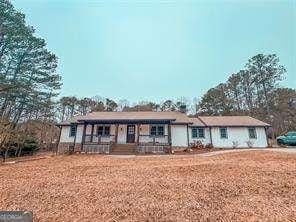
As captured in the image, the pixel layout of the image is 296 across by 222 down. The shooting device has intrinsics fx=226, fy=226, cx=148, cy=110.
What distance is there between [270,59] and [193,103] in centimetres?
2303

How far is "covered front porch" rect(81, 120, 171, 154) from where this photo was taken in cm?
2123

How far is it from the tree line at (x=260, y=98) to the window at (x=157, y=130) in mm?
23073

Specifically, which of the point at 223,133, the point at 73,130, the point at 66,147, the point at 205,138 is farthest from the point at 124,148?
the point at 223,133

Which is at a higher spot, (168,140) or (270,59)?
(270,59)

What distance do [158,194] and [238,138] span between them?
63.1ft

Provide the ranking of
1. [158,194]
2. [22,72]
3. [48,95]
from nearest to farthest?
[158,194] → [22,72] → [48,95]

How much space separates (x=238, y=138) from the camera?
79.9ft

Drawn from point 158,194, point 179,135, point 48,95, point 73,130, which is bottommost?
point 158,194

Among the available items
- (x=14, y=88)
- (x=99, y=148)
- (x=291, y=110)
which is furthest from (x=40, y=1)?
(x=291, y=110)

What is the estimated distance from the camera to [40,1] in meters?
21.4

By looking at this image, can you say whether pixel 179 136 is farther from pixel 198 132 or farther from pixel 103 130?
pixel 103 130

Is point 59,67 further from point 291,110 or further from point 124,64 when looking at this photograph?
point 291,110

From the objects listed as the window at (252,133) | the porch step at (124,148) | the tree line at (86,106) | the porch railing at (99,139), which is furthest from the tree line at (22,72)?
the window at (252,133)

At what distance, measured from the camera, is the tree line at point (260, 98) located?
128ft
